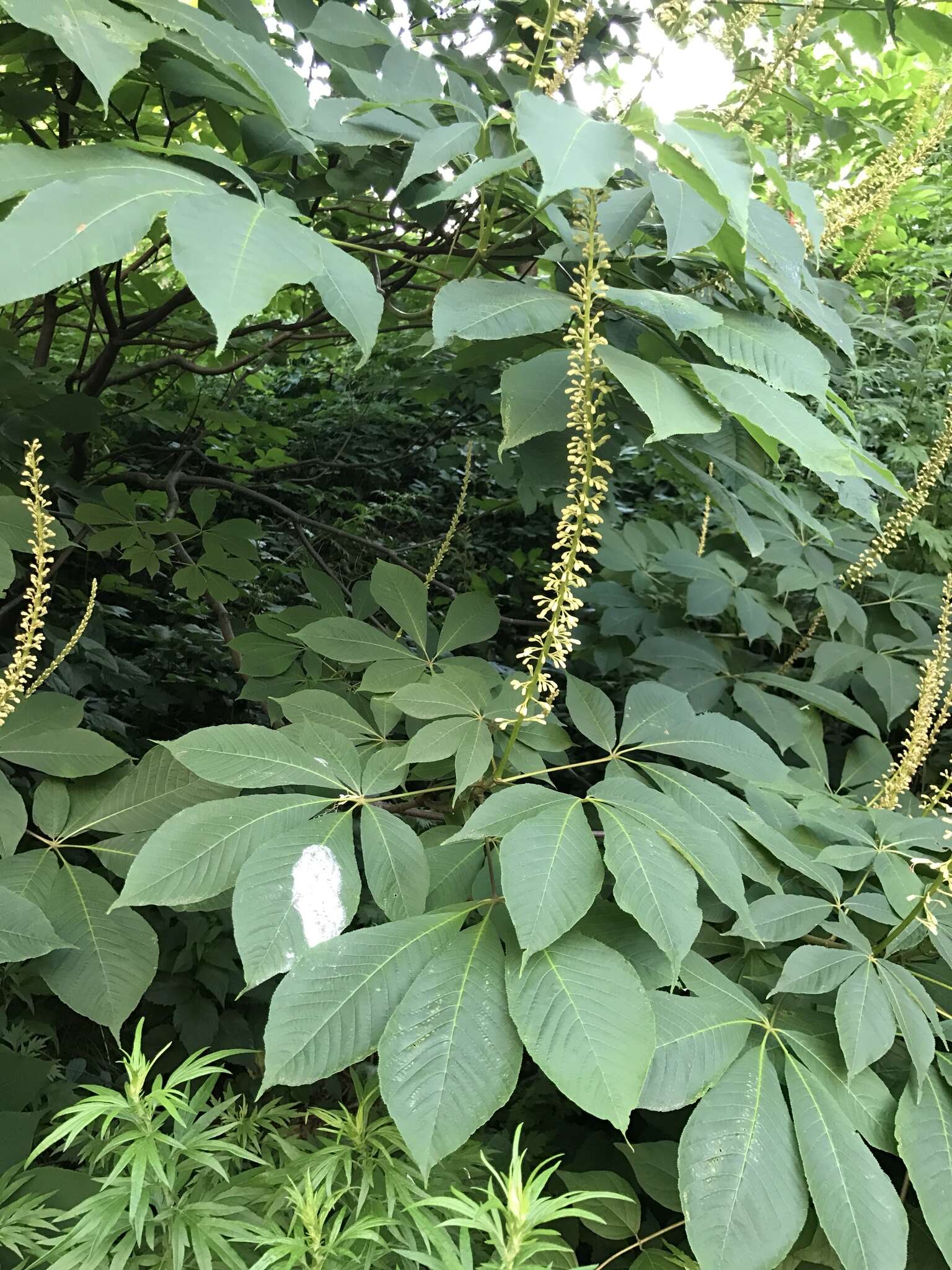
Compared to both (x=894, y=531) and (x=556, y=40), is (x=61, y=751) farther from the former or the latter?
(x=894, y=531)

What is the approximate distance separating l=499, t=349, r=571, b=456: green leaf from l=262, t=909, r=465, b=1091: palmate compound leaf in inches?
26.2

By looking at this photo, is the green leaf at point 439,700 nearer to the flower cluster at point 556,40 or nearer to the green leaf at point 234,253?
the green leaf at point 234,253

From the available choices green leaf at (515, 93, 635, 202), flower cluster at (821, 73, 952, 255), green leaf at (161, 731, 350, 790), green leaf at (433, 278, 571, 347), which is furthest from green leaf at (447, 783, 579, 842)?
flower cluster at (821, 73, 952, 255)

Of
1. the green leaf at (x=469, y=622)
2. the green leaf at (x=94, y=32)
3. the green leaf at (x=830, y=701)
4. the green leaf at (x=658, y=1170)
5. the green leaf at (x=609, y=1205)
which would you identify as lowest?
the green leaf at (x=609, y=1205)

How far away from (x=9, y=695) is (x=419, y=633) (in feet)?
2.59

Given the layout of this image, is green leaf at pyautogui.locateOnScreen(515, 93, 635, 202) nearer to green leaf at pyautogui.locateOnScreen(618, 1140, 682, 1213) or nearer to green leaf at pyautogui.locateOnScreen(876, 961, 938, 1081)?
green leaf at pyautogui.locateOnScreen(876, 961, 938, 1081)

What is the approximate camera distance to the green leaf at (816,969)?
3.72 ft

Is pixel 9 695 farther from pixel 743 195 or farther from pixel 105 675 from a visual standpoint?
pixel 105 675

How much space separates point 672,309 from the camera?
112 cm

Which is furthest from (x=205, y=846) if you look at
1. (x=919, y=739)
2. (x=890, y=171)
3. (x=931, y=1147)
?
(x=890, y=171)

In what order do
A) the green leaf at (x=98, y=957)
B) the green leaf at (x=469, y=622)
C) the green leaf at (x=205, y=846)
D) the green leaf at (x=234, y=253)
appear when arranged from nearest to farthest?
the green leaf at (x=234, y=253) → the green leaf at (x=205, y=846) → the green leaf at (x=98, y=957) → the green leaf at (x=469, y=622)

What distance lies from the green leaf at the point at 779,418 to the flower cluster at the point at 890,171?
1226 millimetres

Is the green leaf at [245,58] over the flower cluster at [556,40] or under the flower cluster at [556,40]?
under

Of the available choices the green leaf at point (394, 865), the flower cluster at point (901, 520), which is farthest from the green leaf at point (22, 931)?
the flower cluster at point (901, 520)
